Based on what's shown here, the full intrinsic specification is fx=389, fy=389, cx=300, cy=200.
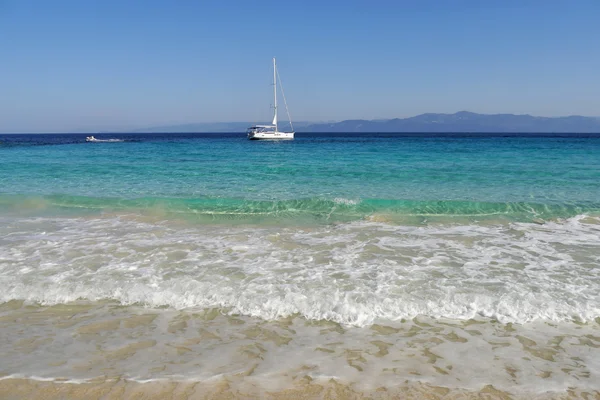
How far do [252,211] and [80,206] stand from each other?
5.41 meters

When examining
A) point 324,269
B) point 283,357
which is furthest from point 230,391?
point 324,269

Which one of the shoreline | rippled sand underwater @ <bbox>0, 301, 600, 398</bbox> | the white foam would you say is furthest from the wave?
the shoreline

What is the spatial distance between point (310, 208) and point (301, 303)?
21.9ft

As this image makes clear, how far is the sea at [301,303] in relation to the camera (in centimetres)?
351

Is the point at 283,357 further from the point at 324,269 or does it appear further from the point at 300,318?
the point at 324,269

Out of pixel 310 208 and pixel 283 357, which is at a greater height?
pixel 310 208

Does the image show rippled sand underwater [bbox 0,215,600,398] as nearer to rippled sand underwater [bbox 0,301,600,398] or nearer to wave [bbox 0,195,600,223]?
rippled sand underwater [bbox 0,301,600,398]

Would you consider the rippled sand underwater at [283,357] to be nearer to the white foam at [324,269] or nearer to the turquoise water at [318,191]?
the white foam at [324,269]

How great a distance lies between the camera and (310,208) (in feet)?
38.1

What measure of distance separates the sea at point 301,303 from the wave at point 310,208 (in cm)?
14

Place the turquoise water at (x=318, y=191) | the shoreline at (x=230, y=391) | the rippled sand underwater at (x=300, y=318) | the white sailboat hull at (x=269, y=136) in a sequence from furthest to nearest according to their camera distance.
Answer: the white sailboat hull at (x=269, y=136)
the turquoise water at (x=318, y=191)
the rippled sand underwater at (x=300, y=318)
the shoreline at (x=230, y=391)

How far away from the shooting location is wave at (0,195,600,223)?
1049cm

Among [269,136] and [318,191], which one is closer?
[318,191]

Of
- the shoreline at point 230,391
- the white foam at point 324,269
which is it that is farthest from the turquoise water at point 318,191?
the shoreline at point 230,391
